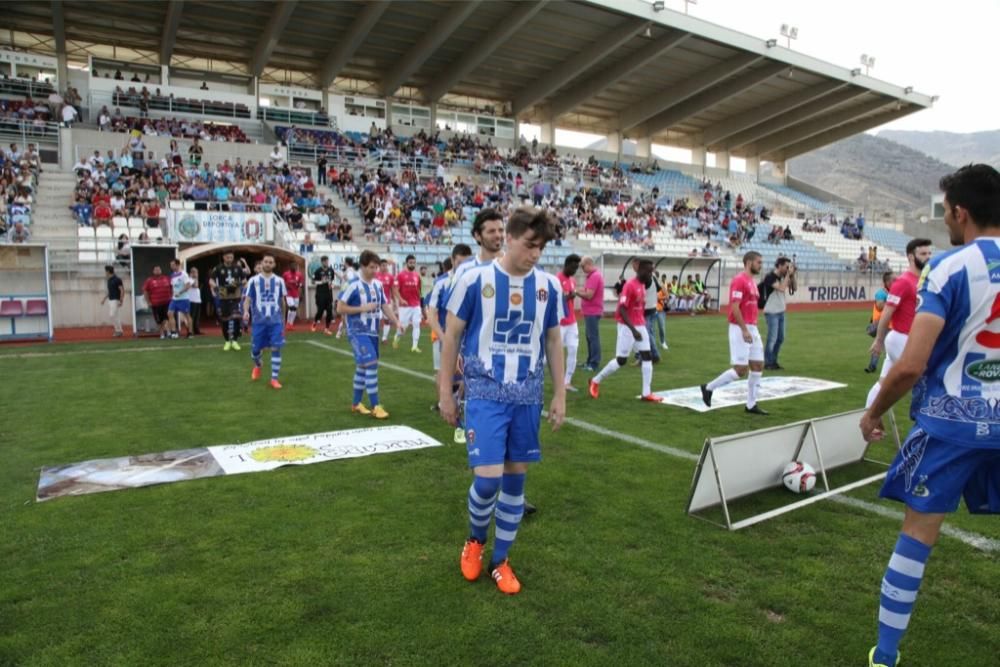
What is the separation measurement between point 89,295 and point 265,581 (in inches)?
725

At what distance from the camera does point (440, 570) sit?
399 centimetres

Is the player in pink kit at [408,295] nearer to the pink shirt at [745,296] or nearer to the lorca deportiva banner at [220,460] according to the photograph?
the lorca deportiva banner at [220,460]

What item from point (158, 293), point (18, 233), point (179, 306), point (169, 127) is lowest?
point (179, 306)

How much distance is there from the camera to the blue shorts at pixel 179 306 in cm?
1669

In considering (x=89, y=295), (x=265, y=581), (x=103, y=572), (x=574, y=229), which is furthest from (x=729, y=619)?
(x=574, y=229)

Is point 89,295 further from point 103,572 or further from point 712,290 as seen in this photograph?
point 712,290

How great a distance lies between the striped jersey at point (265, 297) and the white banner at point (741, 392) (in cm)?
621

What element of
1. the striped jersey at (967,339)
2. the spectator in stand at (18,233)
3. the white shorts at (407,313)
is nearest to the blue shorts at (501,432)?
the striped jersey at (967,339)

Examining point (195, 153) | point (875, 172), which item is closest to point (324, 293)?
point (195, 153)

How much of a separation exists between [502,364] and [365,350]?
4.99 metres

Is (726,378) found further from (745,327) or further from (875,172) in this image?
(875,172)

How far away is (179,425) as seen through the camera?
7.80 m

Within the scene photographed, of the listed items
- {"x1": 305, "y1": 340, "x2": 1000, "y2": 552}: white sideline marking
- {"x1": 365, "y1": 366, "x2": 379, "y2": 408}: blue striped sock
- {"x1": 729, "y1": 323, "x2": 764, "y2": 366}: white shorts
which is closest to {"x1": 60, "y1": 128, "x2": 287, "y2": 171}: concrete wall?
{"x1": 365, "y1": 366, "x2": 379, "y2": 408}: blue striped sock

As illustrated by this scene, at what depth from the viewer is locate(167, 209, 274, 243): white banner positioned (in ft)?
65.1
